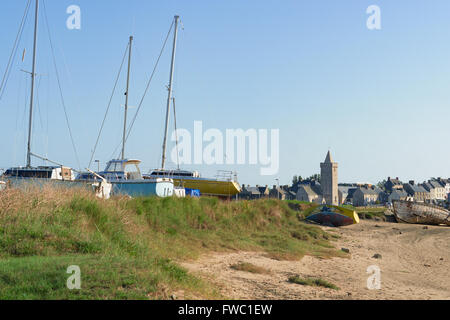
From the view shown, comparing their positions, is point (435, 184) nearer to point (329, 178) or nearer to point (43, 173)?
point (329, 178)

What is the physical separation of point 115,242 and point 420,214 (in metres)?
35.2

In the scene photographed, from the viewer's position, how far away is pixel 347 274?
14.1 meters

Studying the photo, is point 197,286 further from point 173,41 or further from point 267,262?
point 173,41

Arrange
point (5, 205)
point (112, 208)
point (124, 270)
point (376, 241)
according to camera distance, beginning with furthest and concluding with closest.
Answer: point (376, 241), point (112, 208), point (5, 205), point (124, 270)

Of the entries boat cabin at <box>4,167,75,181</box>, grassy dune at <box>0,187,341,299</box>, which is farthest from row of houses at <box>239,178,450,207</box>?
grassy dune at <box>0,187,341,299</box>

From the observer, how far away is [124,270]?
27.9 feet

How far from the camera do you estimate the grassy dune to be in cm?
781

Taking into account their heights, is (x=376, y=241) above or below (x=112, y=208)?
below

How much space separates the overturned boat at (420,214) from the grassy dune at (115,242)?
69.6ft

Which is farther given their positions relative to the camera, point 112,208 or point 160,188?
point 160,188

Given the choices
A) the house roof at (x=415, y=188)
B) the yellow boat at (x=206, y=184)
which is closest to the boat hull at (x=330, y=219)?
the yellow boat at (x=206, y=184)
